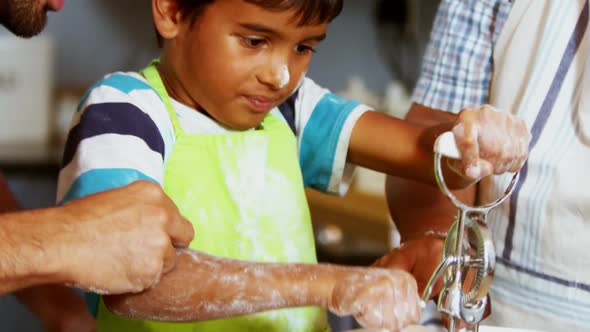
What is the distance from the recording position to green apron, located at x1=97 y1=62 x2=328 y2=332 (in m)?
0.90

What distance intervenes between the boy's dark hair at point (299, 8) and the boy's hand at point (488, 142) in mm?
183

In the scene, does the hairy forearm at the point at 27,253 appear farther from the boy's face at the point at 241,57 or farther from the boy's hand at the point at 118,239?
the boy's face at the point at 241,57

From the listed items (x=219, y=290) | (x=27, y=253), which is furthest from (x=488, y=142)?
(x=27, y=253)

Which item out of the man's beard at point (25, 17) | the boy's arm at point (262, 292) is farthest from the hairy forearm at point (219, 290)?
the man's beard at point (25, 17)

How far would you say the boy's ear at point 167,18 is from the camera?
935 millimetres

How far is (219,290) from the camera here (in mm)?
733

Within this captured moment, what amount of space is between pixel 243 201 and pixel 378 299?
0.93 ft

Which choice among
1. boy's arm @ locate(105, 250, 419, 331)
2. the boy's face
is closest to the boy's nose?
the boy's face

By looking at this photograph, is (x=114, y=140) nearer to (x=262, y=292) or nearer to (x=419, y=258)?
(x=262, y=292)

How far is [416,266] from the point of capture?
0.93 m

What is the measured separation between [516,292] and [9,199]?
0.66 m

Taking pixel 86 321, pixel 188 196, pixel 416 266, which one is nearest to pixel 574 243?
pixel 416 266

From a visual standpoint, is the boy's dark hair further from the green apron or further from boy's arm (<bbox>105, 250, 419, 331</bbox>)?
boy's arm (<bbox>105, 250, 419, 331</bbox>)

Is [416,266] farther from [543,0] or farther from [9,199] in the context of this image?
[9,199]
